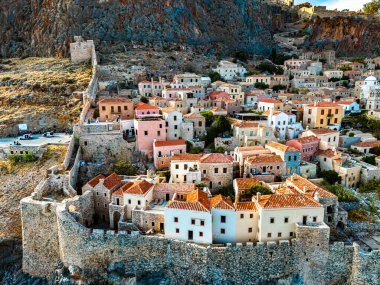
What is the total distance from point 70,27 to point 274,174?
159 feet

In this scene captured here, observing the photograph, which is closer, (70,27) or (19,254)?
(19,254)

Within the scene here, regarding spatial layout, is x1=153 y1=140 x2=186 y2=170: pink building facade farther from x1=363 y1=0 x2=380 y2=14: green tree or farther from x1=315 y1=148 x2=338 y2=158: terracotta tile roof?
x1=363 y1=0 x2=380 y2=14: green tree

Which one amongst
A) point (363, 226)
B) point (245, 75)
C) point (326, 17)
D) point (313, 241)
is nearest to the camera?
point (313, 241)

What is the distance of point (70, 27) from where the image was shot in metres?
66.3

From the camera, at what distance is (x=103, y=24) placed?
6888 cm

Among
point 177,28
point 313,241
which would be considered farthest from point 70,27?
point 313,241

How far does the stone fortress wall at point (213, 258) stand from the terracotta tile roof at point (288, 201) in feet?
4.43

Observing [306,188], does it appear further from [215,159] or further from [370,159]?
[370,159]

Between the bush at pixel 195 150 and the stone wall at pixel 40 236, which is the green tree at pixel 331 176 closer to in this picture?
the bush at pixel 195 150

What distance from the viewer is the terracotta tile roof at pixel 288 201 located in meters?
24.2

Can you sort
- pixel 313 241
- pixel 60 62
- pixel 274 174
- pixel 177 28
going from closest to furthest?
pixel 313 241
pixel 274 174
pixel 60 62
pixel 177 28

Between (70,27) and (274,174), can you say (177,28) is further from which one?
(274,174)

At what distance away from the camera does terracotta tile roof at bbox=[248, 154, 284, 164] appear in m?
31.6

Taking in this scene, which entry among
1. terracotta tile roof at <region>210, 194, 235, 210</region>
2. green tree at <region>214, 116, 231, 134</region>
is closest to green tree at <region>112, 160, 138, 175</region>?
green tree at <region>214, 116, 231, 134</region>
